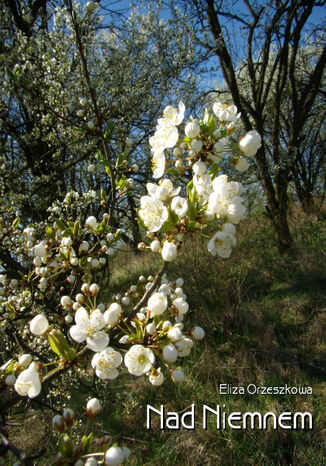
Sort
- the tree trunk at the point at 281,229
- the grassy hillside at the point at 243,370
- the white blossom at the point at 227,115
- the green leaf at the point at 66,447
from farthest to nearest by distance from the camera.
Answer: the tree trunk at the point at 281,229 < the grassy hillside at the point at 243,370 < the white blossom at the point at 227,115 < the green leaf at the point at 66,447

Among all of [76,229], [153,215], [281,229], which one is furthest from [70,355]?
[281,229]

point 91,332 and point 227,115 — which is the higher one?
point 227,115

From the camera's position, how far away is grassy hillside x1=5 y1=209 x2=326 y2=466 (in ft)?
7.38

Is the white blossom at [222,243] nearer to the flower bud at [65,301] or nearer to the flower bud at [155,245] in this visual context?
the flower bud at [155,245]

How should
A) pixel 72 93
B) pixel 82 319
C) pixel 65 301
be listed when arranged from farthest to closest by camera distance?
1. pixel 72 93
2. pixel 65 301
3. pixel 82 319

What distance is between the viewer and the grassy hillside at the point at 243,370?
2248 millimetres

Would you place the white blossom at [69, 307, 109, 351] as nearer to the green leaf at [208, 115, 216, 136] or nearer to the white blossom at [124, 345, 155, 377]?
the white blossom at [124, 345, 155, 377]

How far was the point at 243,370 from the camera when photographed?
9.97 ft

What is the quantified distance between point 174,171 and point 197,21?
613cm

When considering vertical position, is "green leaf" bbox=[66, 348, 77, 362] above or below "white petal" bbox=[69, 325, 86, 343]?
below

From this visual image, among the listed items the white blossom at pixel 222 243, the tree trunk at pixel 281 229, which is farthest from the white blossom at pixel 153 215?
the tree trunk at pixel 281 229

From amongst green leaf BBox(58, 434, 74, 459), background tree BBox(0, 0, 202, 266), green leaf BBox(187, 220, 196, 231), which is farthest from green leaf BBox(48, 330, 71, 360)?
background tree BBox(0, 0, 202, 266)

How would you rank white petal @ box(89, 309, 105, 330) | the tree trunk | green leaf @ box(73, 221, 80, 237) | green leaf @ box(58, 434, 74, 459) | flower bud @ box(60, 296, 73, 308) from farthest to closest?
1. the tree trunk
2. green leaf @ box(73, 221, 80, 237)
3. flower bud @ box(60, 296, 73, 308)
4. white petal @ box(89, 309, 105, 330)
5. green leaf @ box(58, 434, 74, 459)

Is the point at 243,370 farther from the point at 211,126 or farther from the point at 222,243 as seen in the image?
the point at 211,126
